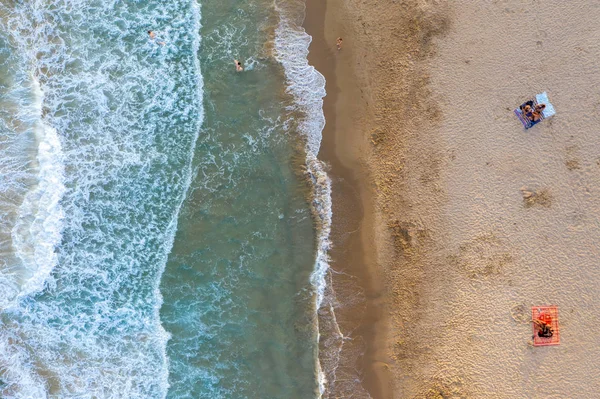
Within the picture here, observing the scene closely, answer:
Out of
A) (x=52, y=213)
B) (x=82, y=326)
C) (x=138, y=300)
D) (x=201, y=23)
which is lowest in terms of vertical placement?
(x=82, y=326)

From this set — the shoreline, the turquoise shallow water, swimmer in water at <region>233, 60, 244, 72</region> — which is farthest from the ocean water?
the shoreline

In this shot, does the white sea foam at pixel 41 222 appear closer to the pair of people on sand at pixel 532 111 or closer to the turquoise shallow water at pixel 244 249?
the turquoise shallow water at pixel 244 249

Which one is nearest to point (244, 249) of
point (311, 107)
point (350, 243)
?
point (350, 243)

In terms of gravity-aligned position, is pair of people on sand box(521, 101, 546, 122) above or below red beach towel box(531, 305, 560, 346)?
above

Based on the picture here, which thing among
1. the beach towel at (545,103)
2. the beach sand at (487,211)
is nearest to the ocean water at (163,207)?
the beach sand at (487,211)

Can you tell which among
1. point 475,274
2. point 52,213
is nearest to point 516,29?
point 475,274

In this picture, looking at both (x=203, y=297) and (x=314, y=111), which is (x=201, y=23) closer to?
(x=314, y=111)

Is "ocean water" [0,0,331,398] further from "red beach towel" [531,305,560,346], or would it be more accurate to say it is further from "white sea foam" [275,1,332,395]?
"red beach towel" [531,305,560,346]
